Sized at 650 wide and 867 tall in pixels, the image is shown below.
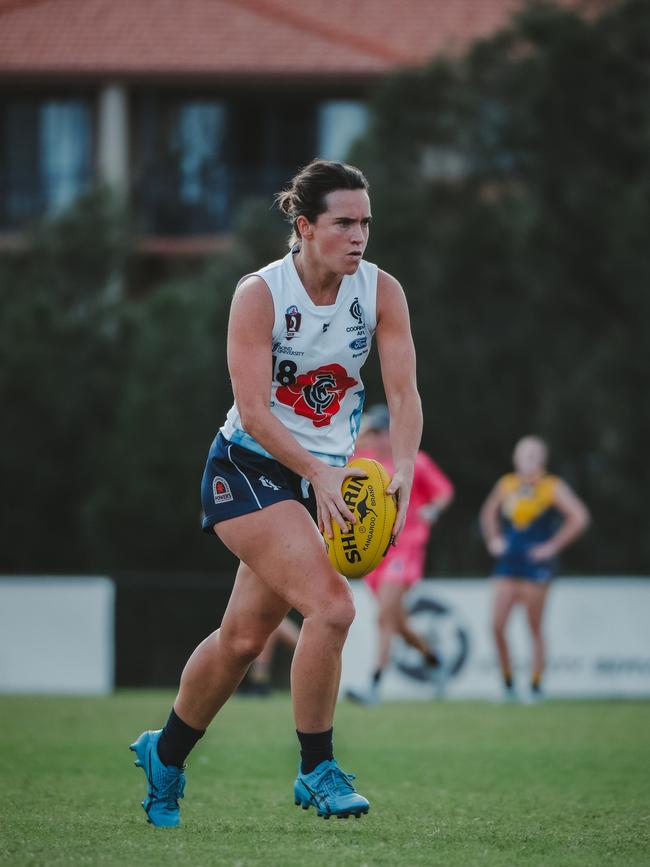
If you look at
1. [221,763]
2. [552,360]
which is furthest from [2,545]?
[221,763]

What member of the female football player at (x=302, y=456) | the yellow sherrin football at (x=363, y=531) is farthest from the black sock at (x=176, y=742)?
the yellow sherrin football at (x=363, y=531)

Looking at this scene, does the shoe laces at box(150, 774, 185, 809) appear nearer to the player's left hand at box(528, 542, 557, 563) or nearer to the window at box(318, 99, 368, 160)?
the player's left hand at box(528, 542, 557, 563)

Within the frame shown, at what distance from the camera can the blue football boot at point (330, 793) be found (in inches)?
203

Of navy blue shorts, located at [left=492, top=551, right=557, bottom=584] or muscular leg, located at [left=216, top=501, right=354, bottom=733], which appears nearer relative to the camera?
muscular leg, located at [left=216, top=501, right=354, bottom=733]

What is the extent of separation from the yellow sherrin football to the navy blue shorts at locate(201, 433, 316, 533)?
288 millimetres

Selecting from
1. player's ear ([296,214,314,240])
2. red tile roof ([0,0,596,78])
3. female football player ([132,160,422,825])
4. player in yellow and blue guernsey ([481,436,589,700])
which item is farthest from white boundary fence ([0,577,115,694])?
red tile roof ([0,0,596,78])

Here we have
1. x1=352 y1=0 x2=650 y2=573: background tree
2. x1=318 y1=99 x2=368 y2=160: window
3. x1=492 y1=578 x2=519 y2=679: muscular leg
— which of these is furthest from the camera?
x1=318 y1=99 x2=368 y2=160: window

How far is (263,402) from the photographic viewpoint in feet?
16.9

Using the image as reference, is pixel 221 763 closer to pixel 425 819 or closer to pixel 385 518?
pixel 425 819

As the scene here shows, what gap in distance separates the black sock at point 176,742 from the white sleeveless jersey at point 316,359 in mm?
1036

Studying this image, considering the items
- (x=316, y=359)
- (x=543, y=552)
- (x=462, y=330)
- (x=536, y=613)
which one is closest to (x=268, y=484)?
(x=316, y=359)

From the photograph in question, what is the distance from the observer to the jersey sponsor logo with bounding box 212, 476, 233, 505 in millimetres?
5312

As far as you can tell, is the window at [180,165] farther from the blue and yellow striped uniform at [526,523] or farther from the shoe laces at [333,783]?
the shoe laces at [333,783]

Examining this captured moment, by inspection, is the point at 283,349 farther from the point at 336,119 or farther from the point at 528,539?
the point at 336,119
